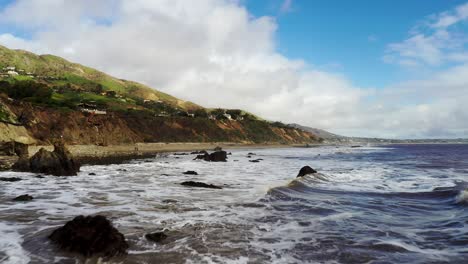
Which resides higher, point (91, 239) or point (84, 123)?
point (84, 123)

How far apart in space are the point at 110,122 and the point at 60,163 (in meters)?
63.3

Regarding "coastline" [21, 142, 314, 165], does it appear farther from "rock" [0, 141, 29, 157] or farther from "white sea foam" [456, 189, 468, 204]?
"white sea foam" [456, 189, 468, 204]

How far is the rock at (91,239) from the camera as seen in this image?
343 inches

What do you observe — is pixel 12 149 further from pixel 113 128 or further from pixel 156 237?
pixel 113 128

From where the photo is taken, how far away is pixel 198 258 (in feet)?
28.5

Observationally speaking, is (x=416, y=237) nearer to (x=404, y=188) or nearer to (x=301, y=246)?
(x=301, y=246)

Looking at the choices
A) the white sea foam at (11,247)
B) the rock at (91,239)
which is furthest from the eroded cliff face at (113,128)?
the rock at (91,239)

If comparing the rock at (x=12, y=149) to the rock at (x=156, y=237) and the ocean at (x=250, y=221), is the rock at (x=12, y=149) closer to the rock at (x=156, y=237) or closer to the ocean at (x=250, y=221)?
the ocean at (x=250, y=221)

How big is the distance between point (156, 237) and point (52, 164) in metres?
21.0

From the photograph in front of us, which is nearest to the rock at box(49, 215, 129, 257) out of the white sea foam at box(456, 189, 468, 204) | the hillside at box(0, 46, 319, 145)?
the white sea foam at box(456, 189, 468, 204)

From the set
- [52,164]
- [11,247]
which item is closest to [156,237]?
[11,247]

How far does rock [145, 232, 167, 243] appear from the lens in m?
10.0

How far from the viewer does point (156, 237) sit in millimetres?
10086

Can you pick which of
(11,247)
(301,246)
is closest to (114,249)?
(11,247)
